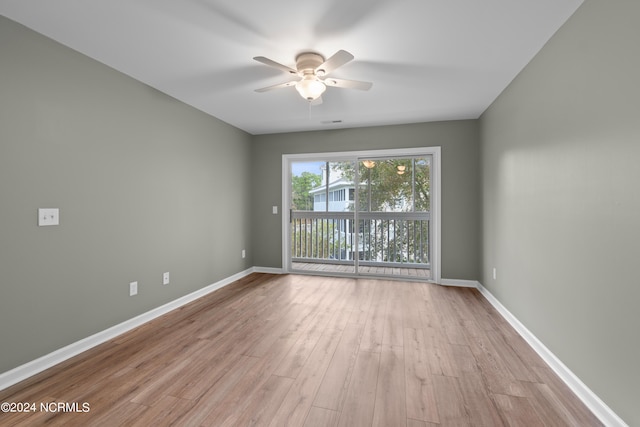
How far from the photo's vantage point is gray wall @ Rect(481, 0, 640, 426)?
1379mm

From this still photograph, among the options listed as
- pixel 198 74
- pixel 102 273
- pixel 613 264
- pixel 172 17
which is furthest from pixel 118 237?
pixel 613 264

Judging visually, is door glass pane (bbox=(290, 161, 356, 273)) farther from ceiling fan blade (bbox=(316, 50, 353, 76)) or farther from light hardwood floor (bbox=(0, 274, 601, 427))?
ceiling fan blade (bbox=(316, 50, 353, 76))

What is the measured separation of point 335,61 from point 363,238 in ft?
11.0

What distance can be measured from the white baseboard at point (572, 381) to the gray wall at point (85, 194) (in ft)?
11.5

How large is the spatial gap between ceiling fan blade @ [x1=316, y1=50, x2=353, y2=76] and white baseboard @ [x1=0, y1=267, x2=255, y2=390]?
283cm

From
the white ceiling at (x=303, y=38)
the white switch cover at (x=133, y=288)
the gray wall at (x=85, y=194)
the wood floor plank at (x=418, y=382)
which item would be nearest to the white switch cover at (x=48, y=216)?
the gray wall at (x=85, y=194)

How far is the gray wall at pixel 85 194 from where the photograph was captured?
1852 mm

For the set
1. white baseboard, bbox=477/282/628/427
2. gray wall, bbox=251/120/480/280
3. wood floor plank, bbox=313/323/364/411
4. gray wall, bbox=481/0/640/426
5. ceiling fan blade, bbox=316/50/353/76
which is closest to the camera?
gray wall, bbox=481/0/640/426

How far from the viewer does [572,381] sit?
1784 mm

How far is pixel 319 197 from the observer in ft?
16.0

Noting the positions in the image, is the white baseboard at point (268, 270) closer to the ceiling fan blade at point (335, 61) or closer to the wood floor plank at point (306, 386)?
the wood floor plank at point (306, 386)

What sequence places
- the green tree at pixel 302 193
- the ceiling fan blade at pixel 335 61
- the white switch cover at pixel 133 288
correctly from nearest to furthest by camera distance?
1. the ceiling fan blade at pixel 335 61
2. the white switch cover at pixel 133 288
3. the green tree at pixel 302 193

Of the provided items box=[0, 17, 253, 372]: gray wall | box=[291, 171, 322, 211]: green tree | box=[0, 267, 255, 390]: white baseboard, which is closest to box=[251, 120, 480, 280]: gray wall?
box=[291, 171, 322, 211]: green tree

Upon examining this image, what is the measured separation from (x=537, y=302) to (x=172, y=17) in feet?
11.2
